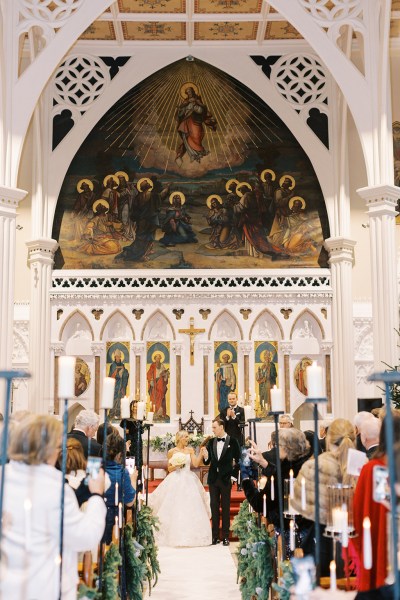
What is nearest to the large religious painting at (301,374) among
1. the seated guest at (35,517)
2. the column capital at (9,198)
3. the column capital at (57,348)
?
the column capital at (57,348)

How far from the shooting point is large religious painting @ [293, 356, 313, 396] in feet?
59.7

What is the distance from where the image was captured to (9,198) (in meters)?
12.2

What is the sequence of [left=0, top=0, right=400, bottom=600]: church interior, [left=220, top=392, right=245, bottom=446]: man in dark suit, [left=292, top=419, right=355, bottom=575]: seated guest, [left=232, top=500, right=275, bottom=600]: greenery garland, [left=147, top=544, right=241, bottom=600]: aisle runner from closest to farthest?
[left=292, top=419, right=355, bottom=575]: seated guest → [left=232, top=500, right=275, bottom=600]: greenery garland → [left=147, top=544, right=241, bottom=600]: aisle runner → [left=220, top=392, right=245, bottom=446]: man in dark suit → [left=0, top=0, right=400, bottom=600]: church interior

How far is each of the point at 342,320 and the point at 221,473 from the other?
7.35 m

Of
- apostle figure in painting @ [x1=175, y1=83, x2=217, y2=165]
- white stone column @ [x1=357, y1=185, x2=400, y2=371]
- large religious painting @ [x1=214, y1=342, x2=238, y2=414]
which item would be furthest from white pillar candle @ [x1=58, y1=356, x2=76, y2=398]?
apostle figure in painting @ [x1=175, y1=83, x2=217, y2=165]

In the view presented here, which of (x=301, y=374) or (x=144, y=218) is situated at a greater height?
(x=144, y=218)

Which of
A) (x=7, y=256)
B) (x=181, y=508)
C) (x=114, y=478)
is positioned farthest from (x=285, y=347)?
(x=114, y=478)

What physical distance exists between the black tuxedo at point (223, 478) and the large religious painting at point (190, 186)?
780 centimetres

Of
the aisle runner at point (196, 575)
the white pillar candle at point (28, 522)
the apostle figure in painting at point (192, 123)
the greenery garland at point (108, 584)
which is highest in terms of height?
the apostle figure in painting at point (192, 123)

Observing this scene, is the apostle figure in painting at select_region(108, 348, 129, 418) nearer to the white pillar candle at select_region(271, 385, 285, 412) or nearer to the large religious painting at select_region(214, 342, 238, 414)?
the large religious painting at select_region(214, 342, 238, 414)

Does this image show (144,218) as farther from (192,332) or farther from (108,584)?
(108,584)

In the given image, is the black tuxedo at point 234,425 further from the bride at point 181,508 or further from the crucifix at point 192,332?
the crucifix at point 192,332

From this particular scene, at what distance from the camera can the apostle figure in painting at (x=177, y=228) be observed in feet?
61.8

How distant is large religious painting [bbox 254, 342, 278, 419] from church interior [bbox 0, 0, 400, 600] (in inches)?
1.3
